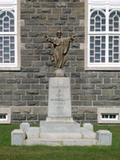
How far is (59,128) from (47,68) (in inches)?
243

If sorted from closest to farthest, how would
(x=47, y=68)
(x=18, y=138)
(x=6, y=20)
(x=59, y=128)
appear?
(x=18, y=138) < (x=59, y=128) < (x=47, y=68) < (x=6, y=20)

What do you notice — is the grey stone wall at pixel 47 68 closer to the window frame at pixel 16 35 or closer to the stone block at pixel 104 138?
the window frame at pixel 16 35

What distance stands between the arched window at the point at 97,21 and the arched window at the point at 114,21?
0.26m

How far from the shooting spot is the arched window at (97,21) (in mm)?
21859

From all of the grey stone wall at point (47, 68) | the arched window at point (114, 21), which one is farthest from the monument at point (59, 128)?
the arched window at point (114, 21)

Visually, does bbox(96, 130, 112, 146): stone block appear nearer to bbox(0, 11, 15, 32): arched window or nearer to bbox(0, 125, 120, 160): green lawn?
bbox(0, 125, 120, 160): green lawn

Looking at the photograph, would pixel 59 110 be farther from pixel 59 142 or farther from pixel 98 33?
pixel 98 33

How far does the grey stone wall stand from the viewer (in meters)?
21.4

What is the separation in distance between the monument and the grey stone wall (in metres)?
4.90

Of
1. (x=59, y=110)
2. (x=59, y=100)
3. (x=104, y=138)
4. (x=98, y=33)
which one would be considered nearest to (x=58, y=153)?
(x=104, y=138)

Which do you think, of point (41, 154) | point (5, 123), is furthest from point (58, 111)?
point (5, 123)

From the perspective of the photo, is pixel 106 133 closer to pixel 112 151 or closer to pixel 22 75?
pixel 112 151

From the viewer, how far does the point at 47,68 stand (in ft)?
70.3

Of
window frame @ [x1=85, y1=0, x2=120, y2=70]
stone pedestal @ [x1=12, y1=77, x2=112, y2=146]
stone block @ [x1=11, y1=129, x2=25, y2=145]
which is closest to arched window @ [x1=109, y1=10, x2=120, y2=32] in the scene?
window frame @ [x1=85, y1=0, x2=120, y2=70]
